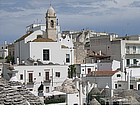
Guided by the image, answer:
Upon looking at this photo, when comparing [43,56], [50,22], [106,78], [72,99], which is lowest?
[72,99]

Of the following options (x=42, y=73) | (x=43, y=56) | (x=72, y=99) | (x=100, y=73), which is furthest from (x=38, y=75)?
(x=100, y=73)

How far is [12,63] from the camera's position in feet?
7.03

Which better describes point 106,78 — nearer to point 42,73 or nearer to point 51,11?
point 42,73

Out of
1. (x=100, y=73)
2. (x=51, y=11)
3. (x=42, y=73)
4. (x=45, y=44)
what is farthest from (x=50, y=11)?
(x=100, y=73)

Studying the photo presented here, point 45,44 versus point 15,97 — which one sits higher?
point 45,44

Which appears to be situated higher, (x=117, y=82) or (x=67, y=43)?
(x=67, y=43)

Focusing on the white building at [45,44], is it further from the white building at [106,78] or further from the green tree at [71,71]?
the white building at [106,78]
